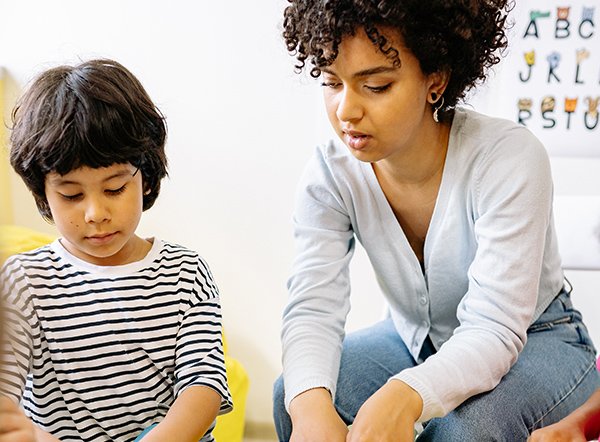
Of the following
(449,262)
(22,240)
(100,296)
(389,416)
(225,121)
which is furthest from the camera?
(225,121)

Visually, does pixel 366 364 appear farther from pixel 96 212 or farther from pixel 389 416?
pixel 96 212

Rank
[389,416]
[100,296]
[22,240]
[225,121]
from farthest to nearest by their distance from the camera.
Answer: [225,121] < [22,240] < [100,296] < [389,416]

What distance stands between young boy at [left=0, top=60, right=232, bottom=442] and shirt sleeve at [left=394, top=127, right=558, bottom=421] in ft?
1.04

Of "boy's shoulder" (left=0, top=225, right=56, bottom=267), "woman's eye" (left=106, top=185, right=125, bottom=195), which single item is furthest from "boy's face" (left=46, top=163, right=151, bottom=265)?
"boy's shoulder" (left=0, top=225, right=56, bottom=267)

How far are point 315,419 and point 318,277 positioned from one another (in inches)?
10.7

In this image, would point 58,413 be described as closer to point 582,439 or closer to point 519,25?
point 582,439

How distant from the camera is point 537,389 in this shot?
0.95 meters

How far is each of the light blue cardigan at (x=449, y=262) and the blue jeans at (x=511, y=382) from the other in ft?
0.09

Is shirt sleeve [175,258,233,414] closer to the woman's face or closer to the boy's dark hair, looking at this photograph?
the boy's dark hair

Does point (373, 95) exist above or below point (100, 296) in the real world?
above

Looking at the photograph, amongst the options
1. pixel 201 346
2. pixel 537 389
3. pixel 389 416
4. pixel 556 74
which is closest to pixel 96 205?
pixel 201 346

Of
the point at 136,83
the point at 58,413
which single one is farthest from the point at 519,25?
the point at 58,413

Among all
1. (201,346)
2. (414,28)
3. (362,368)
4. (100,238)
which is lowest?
(362,368)

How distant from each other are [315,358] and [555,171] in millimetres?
883
